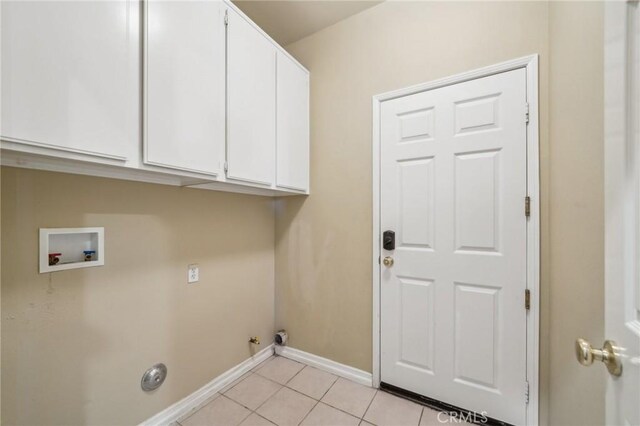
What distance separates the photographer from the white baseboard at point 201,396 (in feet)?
4.64

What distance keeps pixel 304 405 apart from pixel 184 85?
200 cm

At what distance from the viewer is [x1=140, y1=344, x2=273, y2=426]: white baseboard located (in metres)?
1.41

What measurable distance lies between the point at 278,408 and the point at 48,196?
→ 1.69 meters

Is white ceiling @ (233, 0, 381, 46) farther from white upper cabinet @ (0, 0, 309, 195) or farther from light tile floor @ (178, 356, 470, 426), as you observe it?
light tile floor @ (178, 356, 470, 426)

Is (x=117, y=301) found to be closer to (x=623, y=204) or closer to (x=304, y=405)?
(x=304, y=405)

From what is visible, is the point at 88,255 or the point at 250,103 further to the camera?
the point at 250,103

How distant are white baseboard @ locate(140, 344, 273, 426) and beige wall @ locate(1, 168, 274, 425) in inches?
1.5

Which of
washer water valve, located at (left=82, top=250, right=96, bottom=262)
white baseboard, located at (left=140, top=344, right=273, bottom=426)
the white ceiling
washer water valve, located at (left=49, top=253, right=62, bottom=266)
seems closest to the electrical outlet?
washer water valve, located at (left=82, top=250, right=96, bottom=262)

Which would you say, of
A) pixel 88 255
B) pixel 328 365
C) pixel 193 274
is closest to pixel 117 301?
pixel 88 255

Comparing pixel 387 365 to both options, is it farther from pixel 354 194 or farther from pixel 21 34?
pixel 21 34

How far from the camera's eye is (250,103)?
154 centimetres

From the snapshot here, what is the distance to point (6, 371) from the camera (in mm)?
952

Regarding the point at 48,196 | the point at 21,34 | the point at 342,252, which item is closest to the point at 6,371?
the point at 48,196

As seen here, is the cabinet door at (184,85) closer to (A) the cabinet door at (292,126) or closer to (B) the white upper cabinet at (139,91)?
(B) the white upper cabinet at (139,91)
